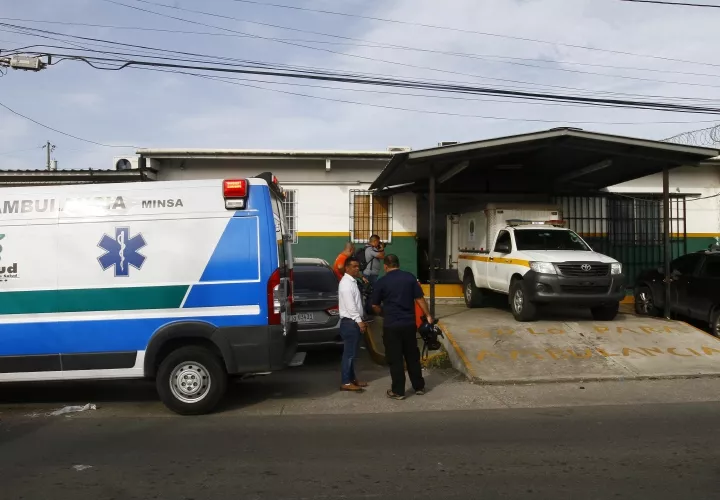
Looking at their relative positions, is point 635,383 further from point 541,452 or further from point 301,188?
point 301,188

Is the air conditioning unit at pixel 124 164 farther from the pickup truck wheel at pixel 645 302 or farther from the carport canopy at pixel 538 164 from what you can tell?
the pickup truck wheel at pixel 645 302

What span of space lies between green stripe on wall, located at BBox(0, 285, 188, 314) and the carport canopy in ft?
18.6

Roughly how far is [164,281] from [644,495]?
516cm

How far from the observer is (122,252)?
6809 millimetres

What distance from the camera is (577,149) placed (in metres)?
12.0

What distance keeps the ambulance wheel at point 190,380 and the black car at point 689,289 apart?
29.5 ft

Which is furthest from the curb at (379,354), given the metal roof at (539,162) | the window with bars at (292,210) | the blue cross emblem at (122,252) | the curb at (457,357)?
the window with bars at (292,210)

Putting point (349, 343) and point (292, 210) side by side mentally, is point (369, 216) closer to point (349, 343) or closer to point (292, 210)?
point (292, 210)

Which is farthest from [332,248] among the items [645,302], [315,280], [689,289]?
[689,289]

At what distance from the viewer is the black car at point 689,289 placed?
1092 cm

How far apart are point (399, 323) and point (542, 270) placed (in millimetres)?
4237

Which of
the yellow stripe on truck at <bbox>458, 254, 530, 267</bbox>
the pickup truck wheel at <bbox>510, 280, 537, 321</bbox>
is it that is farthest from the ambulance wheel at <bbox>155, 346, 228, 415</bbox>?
the yellow stripe on truck at <bbox>458, 254, 530, 267</bbox>

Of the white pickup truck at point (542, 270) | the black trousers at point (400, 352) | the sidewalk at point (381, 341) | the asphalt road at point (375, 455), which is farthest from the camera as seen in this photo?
the white pickup truck at point (542, 270)

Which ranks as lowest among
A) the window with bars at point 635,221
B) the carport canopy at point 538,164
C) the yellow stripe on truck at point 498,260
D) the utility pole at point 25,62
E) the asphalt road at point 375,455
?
the asphalt road at point 375,455
